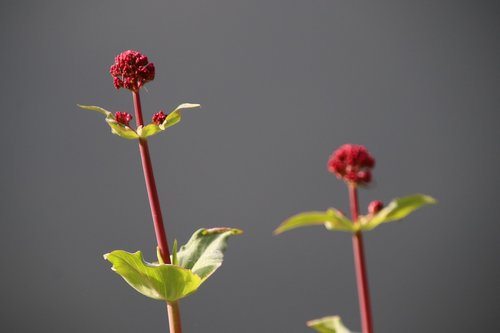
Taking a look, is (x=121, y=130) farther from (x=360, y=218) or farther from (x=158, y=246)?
(x=360, y=218)

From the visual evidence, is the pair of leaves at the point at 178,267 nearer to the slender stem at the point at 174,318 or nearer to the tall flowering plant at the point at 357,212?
the slender stem at the point at 174,318

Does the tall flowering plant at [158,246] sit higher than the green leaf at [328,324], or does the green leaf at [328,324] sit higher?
the tall flowering plant at [158,246]

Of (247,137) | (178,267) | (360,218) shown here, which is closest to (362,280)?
(360,218)

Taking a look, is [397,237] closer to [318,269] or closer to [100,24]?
[318,269]

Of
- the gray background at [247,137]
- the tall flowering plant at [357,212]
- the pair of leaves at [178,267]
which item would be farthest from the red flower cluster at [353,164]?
the gray background at [247,137]

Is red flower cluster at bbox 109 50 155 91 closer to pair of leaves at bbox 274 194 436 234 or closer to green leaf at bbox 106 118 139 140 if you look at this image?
green leaf at bbox 106 118 139 140

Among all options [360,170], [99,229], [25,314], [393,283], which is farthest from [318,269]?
[360,170]
